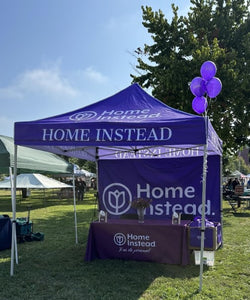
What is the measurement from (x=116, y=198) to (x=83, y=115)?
129 inches

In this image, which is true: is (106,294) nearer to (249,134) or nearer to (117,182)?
(117,182)

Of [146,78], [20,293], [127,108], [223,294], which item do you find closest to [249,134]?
[146,78]

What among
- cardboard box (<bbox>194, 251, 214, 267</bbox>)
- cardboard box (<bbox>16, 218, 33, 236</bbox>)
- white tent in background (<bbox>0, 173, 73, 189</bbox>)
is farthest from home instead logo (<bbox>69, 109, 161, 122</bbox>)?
white tent in background (<bbox>0, 173, 73, 189</bbox>)

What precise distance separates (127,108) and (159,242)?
2.48 m

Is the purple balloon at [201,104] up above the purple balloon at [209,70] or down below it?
below

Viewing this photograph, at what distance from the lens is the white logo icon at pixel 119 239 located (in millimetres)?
5809

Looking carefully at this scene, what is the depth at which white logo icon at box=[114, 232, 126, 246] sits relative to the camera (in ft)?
19.1

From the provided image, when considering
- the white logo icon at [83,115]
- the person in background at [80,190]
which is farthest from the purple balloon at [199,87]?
the person in background at [80,190]

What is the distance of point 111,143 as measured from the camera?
466 centimetres

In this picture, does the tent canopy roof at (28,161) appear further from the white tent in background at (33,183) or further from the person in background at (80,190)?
the person in background at (80,190)

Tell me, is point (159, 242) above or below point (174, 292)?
above

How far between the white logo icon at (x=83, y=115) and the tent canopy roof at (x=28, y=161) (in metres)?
1.46

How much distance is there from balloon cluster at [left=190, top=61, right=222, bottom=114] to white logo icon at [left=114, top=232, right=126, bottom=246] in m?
2.65

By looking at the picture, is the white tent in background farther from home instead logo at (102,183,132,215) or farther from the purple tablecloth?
the purple tablecloth
